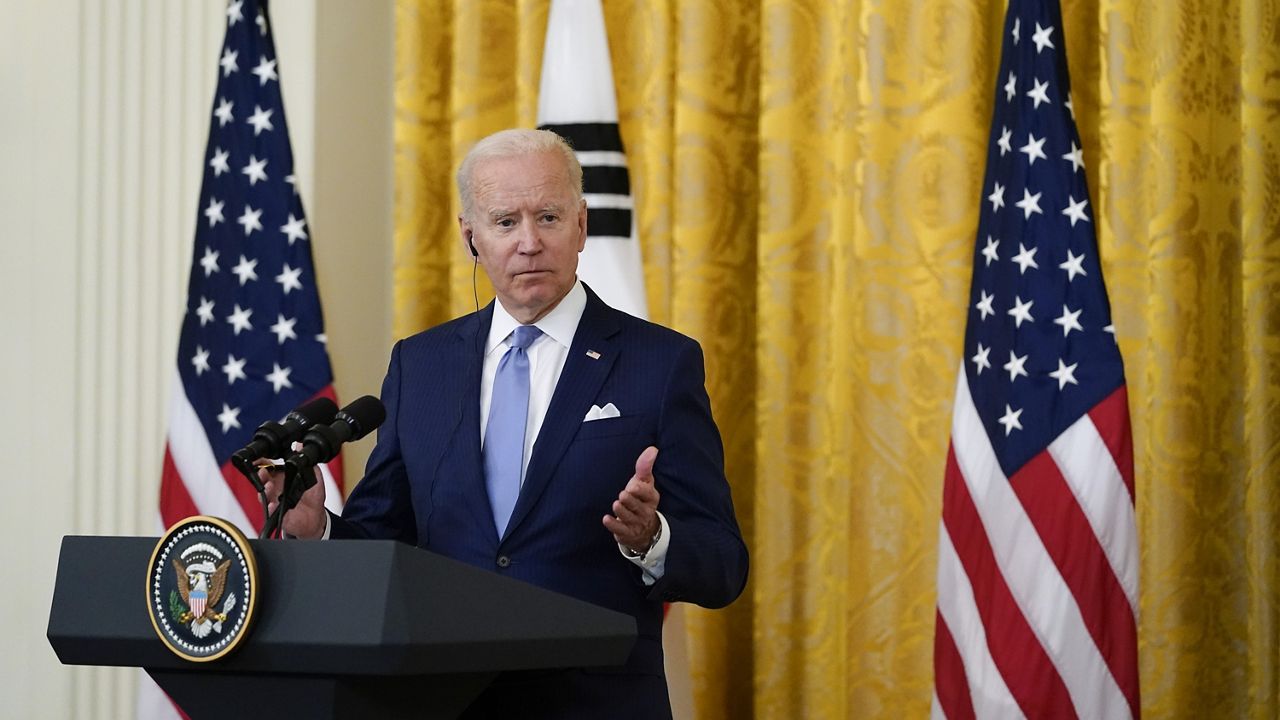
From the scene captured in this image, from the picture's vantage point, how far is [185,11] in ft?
13.3

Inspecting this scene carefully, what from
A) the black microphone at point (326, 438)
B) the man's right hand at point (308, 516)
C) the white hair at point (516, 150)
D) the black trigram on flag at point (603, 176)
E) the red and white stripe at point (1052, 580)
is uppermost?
the black trigram on flag at point (603, 176)

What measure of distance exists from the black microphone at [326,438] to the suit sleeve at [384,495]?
47 centimetres

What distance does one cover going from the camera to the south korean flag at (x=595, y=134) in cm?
379

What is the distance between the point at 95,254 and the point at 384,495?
1916 mm

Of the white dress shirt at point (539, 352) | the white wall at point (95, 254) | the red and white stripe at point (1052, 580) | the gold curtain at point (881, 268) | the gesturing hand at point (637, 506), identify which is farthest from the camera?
the white wall at point (95, 254)

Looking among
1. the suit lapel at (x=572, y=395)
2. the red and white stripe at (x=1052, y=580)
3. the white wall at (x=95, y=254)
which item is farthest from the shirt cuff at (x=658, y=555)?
the white wall at (x=95, y=254)

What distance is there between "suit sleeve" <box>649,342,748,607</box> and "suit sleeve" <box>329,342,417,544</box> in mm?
504

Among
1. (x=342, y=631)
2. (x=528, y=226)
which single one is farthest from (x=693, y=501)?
Answer: (x=342, y=631)

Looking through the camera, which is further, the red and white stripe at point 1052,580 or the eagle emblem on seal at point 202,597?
the red and white stripe at point 1052,580

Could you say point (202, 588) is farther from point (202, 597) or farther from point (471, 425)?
point (471, 425)

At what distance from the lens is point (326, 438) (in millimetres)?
1944

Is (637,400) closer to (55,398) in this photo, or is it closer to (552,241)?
(552,241)

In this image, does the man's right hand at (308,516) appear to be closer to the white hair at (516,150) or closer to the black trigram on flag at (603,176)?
the white hair at (516,150)

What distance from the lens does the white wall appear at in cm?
397
